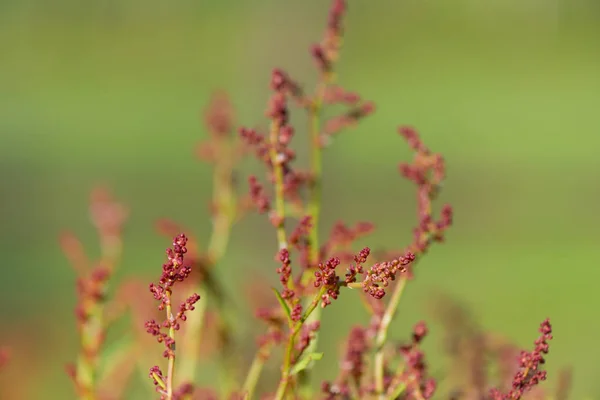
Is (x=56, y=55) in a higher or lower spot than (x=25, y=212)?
Result: higher

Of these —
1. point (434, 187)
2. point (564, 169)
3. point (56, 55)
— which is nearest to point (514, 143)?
point (564, 169)

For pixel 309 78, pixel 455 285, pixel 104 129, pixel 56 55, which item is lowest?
pixel 309 78

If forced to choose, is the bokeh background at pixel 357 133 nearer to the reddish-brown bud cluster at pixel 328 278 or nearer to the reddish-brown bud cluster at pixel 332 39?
the reddish-brown bud cluster at pixel 332 39

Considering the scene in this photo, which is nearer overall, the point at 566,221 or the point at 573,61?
the point at 566,221

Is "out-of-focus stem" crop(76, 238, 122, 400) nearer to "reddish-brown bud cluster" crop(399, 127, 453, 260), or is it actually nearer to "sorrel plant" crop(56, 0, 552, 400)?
"sorrel plant" crop(56, 0, 552, 400)

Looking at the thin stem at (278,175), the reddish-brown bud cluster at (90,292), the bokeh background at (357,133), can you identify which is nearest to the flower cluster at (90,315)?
the reddish-brown bud cluster at (90,292)

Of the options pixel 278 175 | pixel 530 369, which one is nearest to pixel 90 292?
pixel 278 175

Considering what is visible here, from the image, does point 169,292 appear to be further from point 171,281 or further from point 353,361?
point 353,361

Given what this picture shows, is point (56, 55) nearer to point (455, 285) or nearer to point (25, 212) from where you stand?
point (25, 212)
